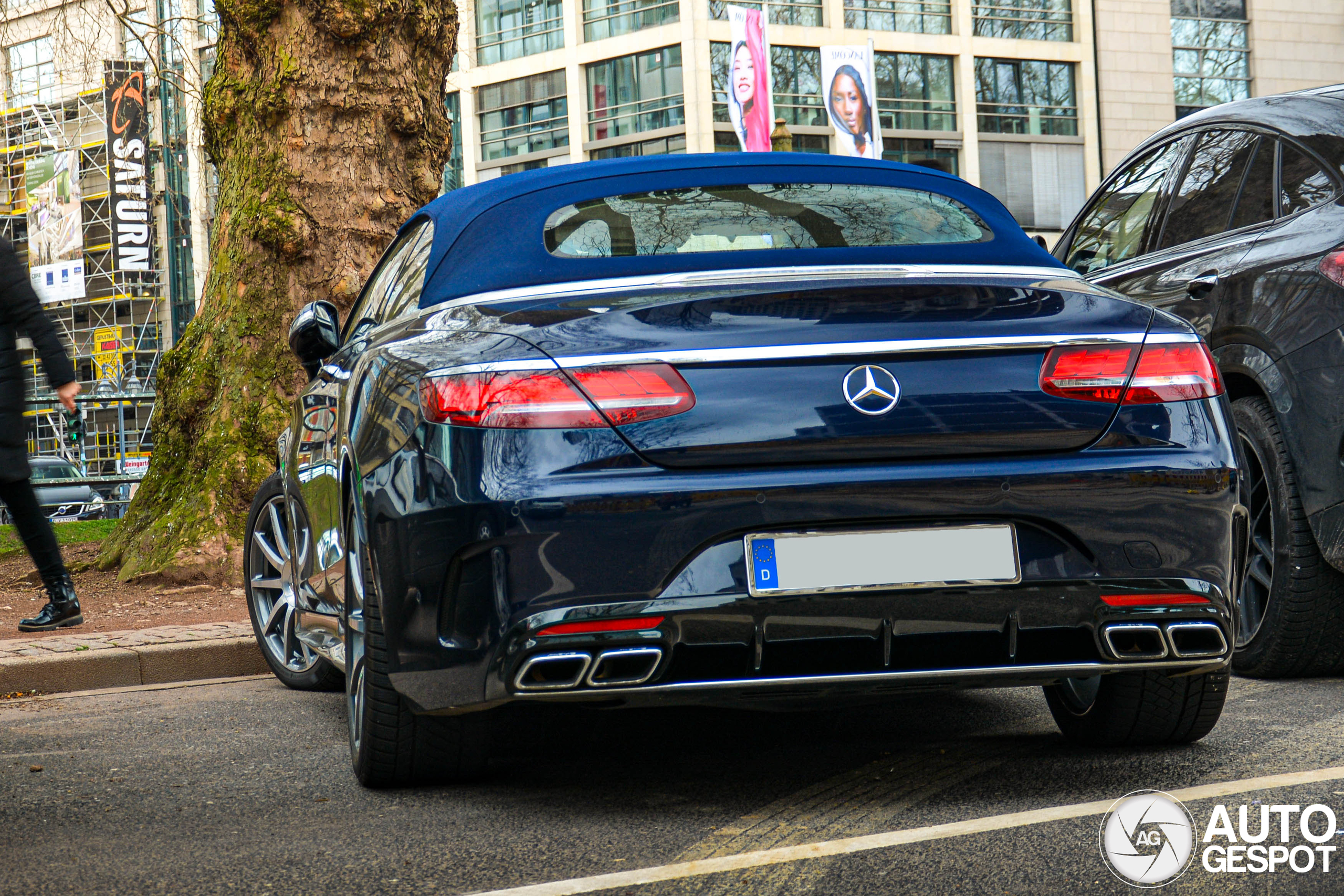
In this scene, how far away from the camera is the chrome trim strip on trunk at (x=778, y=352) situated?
10.3 feet

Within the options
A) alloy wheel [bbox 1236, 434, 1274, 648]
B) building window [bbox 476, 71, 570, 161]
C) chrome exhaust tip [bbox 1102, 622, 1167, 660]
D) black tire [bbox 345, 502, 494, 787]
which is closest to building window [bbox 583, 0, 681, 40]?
building window [bbox 476, 71, 570, 161]

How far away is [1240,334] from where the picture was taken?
5.03 m

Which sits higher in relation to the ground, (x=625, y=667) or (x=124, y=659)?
(x=625, y=667)

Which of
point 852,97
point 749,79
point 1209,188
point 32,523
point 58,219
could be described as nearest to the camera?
point 1209,188

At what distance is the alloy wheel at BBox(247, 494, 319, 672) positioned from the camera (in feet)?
18.5

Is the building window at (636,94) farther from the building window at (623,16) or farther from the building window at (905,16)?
the building window at (905,16)

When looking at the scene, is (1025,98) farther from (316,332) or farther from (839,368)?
(839,368)

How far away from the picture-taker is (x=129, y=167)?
1750 inches

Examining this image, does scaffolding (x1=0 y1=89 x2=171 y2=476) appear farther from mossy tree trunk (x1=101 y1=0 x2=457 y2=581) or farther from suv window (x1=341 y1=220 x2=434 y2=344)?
suv window (x1=341 y1=220 x2=434 y2=344)

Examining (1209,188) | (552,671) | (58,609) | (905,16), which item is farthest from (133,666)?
(905,16)

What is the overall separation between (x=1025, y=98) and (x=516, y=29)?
14073mm

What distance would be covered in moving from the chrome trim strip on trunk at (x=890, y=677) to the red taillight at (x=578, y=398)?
530 mm

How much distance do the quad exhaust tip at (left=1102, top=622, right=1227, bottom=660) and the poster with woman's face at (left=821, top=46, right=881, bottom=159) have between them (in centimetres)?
3127

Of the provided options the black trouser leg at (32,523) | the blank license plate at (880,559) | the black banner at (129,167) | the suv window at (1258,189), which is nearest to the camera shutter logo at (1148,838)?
the blank license plate at (880,559)
